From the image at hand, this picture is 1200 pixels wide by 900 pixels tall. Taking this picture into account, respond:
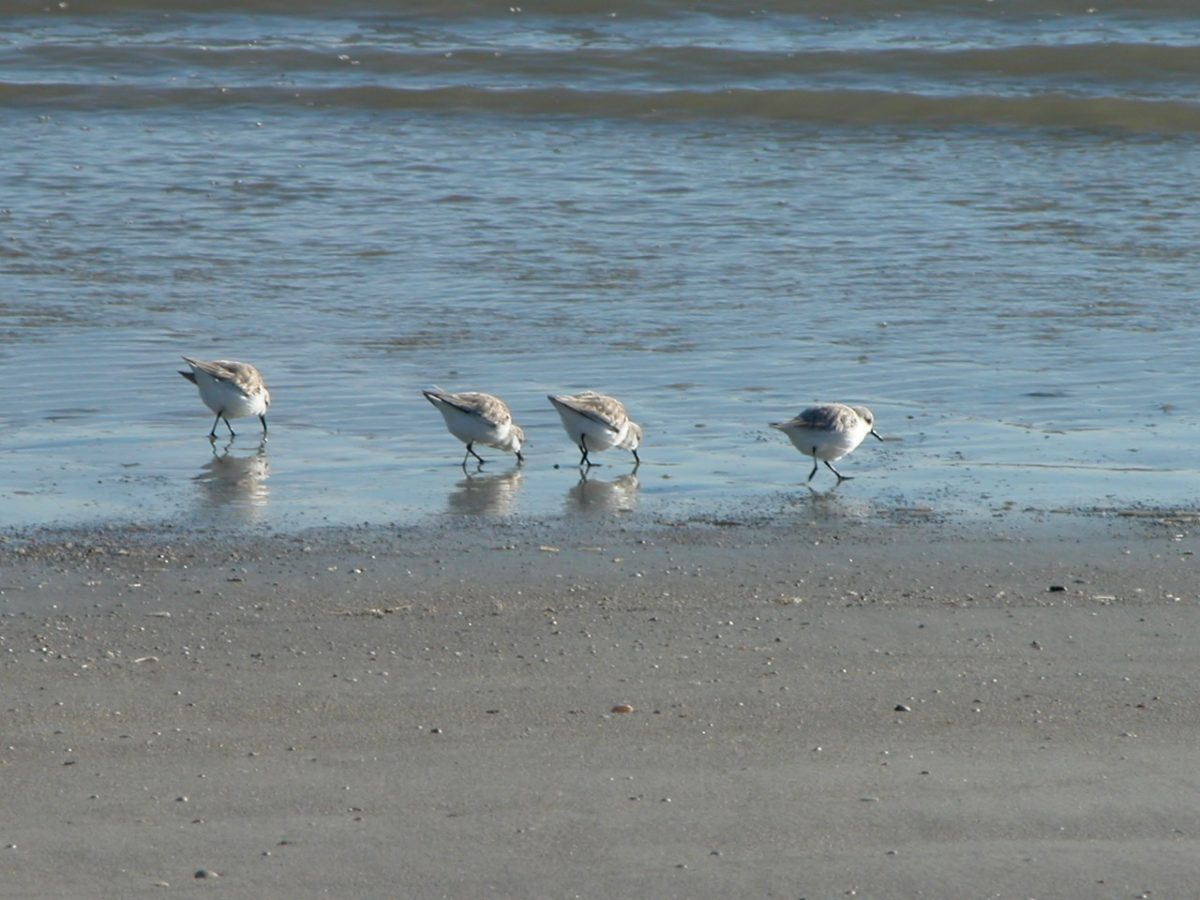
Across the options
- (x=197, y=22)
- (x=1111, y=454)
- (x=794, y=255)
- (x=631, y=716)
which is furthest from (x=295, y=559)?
(x=197, y=22)

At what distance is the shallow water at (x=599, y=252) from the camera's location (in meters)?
8.12

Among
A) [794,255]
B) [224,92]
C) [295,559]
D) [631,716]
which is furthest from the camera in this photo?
[224,92]

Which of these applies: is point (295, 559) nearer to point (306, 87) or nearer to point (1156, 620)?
point (1156, 620)

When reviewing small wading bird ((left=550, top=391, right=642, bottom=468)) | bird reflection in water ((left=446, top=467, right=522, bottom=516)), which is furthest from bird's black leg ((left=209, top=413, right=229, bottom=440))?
small wading bird ((left=550, top=391, right=642, bottom=468))

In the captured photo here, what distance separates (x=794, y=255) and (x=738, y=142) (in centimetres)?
474

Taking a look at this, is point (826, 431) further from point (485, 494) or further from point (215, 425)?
point (215, 425)

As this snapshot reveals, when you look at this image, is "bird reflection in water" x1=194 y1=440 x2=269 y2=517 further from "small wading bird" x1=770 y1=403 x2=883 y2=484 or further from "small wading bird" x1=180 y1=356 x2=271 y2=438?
"small wading bird" x1=770 y1=403 x2=883 y2=484

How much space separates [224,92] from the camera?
1925 cm

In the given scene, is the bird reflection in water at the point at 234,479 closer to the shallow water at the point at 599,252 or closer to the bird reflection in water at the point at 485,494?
the shallow water at the point at 599,252

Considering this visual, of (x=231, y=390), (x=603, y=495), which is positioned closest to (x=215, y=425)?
(x=231, y=390)

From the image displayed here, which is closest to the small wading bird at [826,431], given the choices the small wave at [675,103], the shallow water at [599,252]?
the shallow water at [599,252]

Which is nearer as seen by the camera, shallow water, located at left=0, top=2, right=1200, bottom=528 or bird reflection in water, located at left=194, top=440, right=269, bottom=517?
bird reflection in water, located at left=194, top=440, right=269, bottom=517

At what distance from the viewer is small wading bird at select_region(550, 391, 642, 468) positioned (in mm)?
8023

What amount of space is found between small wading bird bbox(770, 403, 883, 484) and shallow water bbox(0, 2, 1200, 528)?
163 mm
